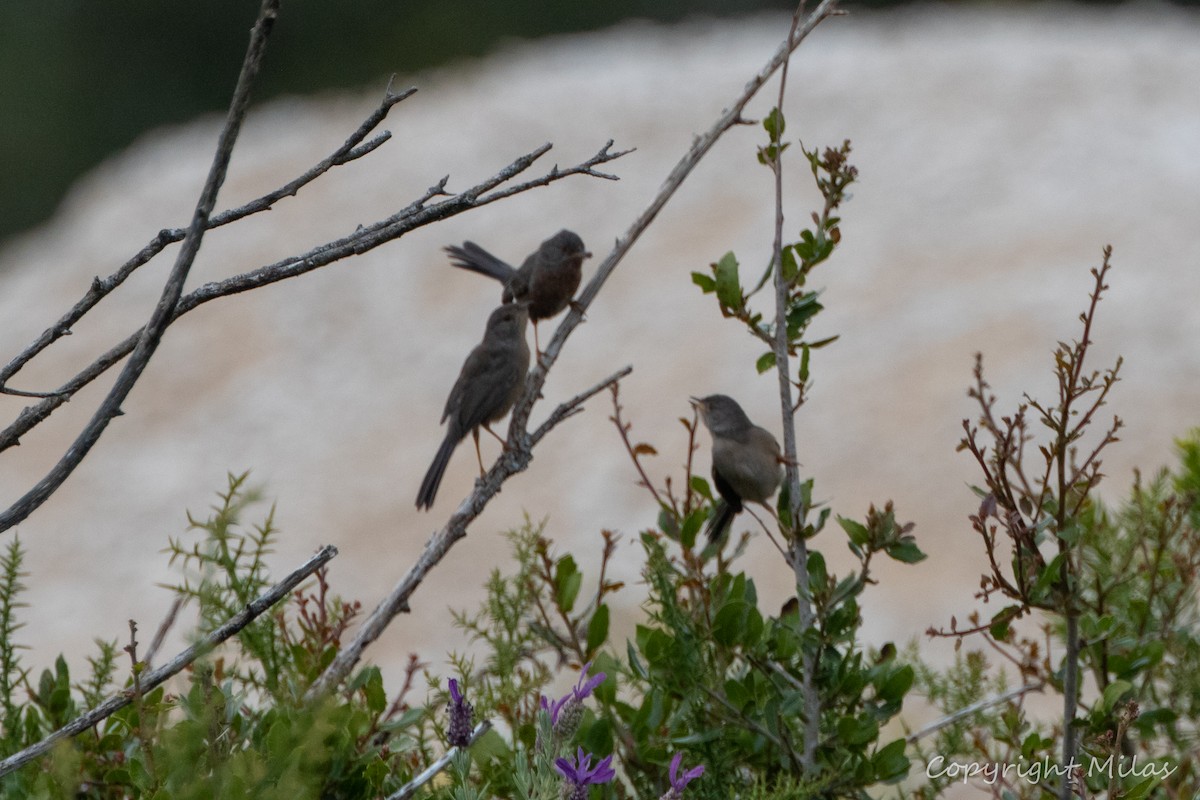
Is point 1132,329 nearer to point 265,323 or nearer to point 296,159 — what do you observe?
point 265,323

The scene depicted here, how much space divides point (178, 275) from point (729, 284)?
1.08 meters

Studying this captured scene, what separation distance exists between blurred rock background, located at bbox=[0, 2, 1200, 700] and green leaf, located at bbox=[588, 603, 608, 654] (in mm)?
6213

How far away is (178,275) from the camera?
1.62 meters

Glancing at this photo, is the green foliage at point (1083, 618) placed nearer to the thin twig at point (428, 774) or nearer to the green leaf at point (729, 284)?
the green leaf at point (729, 284)

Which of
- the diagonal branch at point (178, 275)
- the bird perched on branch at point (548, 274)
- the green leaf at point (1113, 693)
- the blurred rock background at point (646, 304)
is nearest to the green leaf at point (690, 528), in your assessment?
Result: the green leaf at point (1113, 693)

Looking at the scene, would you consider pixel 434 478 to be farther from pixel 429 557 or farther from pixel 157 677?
pixel 157 677

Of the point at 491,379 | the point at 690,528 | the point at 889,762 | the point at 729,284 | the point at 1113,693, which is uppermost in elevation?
the point at 729,284

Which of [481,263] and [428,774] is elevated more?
[481,263]

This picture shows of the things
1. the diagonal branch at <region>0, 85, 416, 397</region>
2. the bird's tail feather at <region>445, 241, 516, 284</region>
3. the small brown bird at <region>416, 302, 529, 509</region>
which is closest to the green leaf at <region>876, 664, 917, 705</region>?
the diagonal branch at <region>0, 85, 416, 397</region>

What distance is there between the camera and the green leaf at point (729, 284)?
2.41 metres

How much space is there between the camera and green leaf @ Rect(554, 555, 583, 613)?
8.06 feet

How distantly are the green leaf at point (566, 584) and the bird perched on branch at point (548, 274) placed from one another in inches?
72.4

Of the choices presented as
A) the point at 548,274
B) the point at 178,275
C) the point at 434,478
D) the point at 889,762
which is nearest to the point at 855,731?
the point at 889,762

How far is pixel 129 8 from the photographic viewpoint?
33531mm
